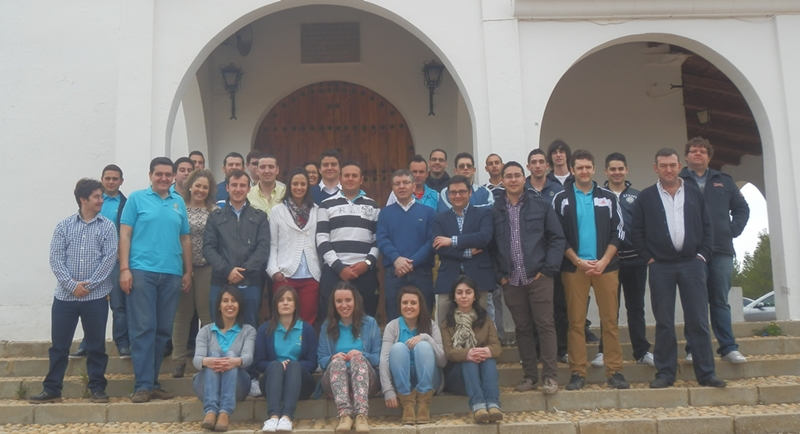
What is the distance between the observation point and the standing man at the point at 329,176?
19.4 ft

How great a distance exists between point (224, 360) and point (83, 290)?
119cm

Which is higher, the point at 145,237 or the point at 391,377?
the point at 145,237

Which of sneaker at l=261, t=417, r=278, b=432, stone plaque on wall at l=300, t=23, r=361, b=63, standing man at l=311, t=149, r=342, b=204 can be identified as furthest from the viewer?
stone plaque on wall at l=300, t=23, r=361, b=63

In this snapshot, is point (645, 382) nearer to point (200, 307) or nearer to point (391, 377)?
point (391, 377)

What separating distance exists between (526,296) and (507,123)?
1852mm

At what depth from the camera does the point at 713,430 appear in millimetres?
4621

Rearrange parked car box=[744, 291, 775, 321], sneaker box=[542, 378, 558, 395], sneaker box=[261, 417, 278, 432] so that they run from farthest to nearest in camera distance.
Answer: parked car box=[744, 291, 775, 321]
sneaker box=[542, 378, 558, 395]
sneaker box=[261, 417, 278, 432]

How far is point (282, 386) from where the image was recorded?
4.73 m

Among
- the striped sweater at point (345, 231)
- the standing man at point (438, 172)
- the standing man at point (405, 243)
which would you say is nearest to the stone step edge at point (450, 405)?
the standing man at point (405, 243)

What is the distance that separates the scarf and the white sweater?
0.02m

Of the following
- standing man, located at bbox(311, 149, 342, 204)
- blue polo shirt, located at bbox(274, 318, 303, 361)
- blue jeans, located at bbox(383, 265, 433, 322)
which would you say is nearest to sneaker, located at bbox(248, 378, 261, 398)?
blue polo shirt, located at bbox(274, 318, 303, 361)

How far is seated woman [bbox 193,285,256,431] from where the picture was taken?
466 cm

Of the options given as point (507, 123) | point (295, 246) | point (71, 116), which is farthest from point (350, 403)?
point (71, 116)

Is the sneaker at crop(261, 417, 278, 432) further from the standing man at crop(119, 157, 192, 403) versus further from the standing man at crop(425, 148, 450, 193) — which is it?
the standing man at crop(425, 148, 450, 193)
